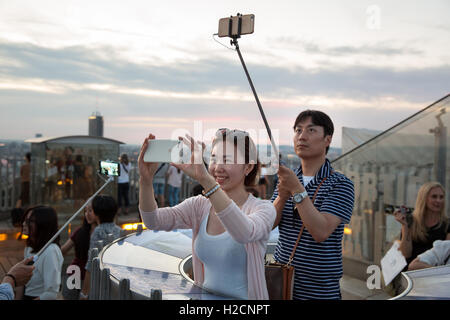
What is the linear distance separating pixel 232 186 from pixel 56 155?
507 centimetres

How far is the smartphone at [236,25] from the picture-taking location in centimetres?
140

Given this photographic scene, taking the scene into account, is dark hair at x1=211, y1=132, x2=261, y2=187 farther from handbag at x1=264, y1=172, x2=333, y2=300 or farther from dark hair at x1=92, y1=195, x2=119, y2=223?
dark hair at x1=92, y1=195, x2=119, y2=223

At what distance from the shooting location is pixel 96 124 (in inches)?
320

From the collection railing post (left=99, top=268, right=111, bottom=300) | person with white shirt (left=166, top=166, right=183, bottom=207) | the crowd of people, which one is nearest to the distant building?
person with white shirt (left=166, top=166, right=183, bottom=207)


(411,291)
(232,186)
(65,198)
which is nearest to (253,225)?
(232,186)

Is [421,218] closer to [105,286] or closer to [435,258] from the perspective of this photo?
[435,258]

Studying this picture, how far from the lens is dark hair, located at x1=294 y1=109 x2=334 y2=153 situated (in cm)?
155

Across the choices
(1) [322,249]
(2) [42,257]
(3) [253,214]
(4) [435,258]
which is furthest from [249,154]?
(2) [42,257]

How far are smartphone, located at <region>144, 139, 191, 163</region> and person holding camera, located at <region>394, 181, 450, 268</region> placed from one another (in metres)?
2.17

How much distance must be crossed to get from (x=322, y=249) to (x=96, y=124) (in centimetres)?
738

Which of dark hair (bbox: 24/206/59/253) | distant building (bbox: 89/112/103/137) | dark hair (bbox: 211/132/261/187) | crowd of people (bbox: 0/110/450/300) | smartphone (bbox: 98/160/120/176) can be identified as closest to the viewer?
crowd of people (bbox: 0/110/450/300)

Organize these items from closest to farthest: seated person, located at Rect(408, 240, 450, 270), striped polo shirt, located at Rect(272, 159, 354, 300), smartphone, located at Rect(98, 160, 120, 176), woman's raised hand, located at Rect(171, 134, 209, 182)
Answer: woman's raised hand, located at Rect(171, 134, 209, 182)
striped polo shirt, located at Rect(272, 159, 354, 300)
smartphone, located at Rect(98, 160, 120, 176)
seated person, located at Rect(408, 240, 450, 270)
